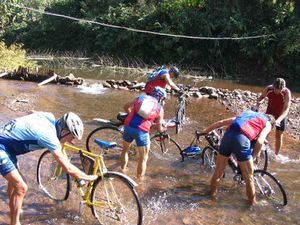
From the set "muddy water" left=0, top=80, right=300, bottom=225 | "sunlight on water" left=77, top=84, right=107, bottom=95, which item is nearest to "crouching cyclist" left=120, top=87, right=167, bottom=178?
"muddy water" left=0, top=80, right=300, bottom=225

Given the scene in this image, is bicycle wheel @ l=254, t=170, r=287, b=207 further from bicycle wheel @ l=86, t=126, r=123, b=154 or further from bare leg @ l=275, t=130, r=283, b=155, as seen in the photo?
bicycle wheel @ l=86, t=126, r=123, b=154

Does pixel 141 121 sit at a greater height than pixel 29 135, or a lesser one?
lesser

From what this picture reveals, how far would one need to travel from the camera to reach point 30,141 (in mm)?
4852

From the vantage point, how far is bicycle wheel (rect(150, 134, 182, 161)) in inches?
350

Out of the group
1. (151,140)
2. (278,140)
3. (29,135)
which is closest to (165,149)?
(151,140)

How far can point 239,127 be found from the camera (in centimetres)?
639

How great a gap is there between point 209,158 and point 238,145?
216 centimetres

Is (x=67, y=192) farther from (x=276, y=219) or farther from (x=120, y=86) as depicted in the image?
(x=120, y=86)

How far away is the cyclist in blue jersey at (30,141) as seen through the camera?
4754 millimetres

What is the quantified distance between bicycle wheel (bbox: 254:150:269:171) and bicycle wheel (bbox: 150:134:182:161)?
164cm

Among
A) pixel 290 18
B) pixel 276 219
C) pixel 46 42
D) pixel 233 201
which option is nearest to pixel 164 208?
pixel 233 201

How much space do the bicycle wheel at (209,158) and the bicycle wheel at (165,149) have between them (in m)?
0.63

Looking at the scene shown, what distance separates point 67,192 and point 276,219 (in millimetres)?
3321

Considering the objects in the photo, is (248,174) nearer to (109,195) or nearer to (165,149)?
(109,195)
